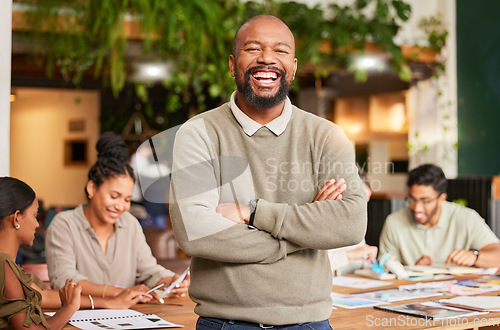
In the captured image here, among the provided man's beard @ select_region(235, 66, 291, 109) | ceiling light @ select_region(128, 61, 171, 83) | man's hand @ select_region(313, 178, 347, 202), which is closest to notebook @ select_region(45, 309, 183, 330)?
A: man's hand @ select_region(313, 178, 347, 202)

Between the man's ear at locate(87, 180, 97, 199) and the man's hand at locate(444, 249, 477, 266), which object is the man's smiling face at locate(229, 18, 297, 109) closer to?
the man's ear at locate(87, 180, 97, 199)

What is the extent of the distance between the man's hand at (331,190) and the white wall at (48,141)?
834 cm

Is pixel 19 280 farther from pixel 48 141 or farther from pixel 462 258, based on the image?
pixel 48 141

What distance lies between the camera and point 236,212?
1708 millimetres

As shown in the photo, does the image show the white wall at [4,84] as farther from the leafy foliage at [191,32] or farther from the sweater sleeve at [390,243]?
the leafy foliage at [191,32]

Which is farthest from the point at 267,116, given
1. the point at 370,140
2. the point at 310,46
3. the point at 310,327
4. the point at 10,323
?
the point at 370,140

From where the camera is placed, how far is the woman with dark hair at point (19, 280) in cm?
195

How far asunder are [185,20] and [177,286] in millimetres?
3217

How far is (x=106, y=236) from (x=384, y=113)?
19.7ft

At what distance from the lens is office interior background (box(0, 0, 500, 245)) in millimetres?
6242

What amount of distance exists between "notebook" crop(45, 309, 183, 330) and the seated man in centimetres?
186

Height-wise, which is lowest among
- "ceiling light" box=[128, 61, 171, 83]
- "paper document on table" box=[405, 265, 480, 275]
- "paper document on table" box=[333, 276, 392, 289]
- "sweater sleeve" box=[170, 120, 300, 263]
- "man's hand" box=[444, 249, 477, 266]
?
"paper document on table" box=[333, 276, 392, 289]

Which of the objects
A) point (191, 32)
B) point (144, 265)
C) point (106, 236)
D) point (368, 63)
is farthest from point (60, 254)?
point (368, 63)

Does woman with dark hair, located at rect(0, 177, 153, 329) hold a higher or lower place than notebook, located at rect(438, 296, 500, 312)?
higher
